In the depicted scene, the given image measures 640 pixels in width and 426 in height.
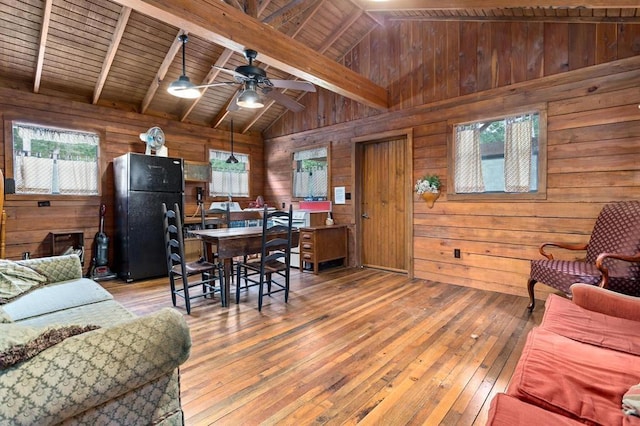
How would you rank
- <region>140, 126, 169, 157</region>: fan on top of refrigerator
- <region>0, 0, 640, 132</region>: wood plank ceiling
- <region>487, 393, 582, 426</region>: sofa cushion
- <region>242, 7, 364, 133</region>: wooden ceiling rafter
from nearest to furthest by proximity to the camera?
1. <region>487, 393, 582, 426</region>: sofa cushion
2. <region>0, 0, 640, 132</region>: wood plank ceiling
3. <region>242, 7, 364, 133</region>: wooden ceiling rafter
4. <region>140, 126, 169, 157</region>: fan on top of refrigerator

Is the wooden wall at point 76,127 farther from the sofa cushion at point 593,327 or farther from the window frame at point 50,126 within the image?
the sofa cushion at point 593,327

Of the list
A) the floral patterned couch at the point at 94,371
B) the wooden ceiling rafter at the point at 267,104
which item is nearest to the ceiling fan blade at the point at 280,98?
the wooden ceiling rafter at the point at 267,104

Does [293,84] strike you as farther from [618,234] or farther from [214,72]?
[618,234]

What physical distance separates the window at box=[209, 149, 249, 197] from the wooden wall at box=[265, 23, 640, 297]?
2584 mm

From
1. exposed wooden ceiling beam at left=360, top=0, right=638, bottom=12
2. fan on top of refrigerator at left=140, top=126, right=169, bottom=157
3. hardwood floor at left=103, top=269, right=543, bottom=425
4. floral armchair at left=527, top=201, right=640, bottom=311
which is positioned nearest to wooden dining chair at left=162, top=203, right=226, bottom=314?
hardwood floor at left=103, top=269, right=543, bottom=425

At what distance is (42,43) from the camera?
12.1 ft

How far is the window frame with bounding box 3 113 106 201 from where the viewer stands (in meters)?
4.12

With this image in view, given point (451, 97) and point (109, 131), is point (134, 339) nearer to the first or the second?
point (451, 97)

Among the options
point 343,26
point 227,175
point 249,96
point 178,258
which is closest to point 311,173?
point 227,175

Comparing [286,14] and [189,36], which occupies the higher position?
[286,14]

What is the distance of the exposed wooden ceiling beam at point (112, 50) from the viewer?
12.1 feet

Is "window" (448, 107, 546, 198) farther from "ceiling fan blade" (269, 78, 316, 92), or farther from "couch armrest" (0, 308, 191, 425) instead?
"couch armrest" (0, 308, 191, 425)

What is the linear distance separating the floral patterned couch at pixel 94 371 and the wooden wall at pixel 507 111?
3822 mm

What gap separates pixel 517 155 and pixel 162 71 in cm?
478
